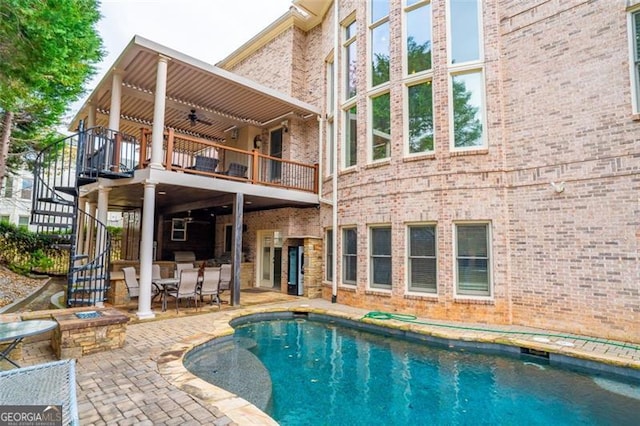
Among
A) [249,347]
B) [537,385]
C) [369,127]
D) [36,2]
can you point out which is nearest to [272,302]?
[249,347]

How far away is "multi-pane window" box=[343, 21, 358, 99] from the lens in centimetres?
1071

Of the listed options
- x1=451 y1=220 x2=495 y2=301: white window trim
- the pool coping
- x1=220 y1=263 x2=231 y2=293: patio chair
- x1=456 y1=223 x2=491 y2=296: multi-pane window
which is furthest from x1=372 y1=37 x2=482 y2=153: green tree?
x1=220 y1=263 x2=231 y2=293: patio chair

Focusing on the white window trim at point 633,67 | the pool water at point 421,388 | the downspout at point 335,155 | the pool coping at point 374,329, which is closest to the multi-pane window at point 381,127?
the downspout at point 335,155

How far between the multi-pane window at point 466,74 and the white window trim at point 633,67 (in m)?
2.62

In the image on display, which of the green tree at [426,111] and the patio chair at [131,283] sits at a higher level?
the green tree at [426,111]

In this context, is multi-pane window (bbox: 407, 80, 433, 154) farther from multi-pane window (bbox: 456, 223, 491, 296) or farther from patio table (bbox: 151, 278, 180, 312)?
patio table (bbox: 151, 278, 180, 312)

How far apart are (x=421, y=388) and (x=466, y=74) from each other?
7.16 metres

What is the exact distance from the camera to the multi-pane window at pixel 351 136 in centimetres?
1039

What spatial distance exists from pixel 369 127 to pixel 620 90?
5.40 m

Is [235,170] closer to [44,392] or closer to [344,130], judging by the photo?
[344,130]

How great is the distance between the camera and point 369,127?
9.84 metres

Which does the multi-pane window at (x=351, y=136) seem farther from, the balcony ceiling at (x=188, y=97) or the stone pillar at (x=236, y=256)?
the stone pillar at (x=236, y=256)

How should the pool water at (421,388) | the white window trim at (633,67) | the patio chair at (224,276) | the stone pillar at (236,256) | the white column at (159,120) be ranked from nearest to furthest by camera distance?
the pool water at (421,388) → the white window trim at (633,67) → the white column at (159,120) → the stone pillar at (236,256) → the patio chair at (224,276)

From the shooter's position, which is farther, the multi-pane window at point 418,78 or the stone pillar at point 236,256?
the stone pillar at point 236,256
